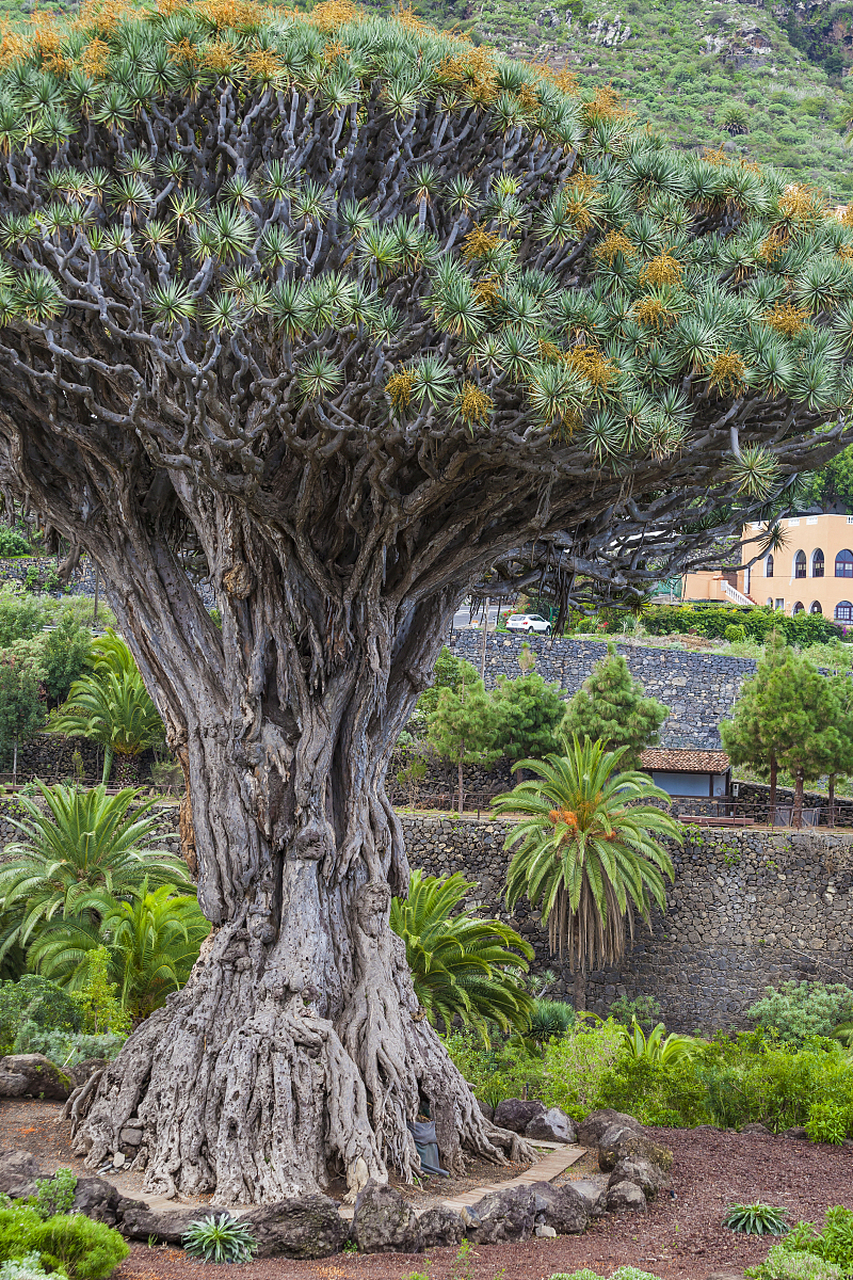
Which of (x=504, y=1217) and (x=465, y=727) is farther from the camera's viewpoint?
(x=465, y=727)

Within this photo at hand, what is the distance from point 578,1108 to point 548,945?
12.2 m

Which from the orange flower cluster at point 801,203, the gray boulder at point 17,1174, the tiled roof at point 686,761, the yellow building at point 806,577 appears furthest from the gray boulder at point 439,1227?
the yellow building at point 806,577

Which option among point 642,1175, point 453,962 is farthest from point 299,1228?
point 453,962

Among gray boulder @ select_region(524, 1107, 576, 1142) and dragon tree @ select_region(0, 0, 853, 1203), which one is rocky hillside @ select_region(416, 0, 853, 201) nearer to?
dragon tree @ select_region(0, 0, 853, 1203)

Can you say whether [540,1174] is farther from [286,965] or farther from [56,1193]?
[56,1193]

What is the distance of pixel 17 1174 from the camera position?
20.9ft

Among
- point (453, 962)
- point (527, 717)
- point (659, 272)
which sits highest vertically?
point (659, 272)

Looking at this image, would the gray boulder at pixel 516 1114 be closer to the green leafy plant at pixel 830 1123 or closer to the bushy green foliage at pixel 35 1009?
the green leafy plant at pixel 830 1123

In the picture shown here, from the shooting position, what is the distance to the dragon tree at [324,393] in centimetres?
760

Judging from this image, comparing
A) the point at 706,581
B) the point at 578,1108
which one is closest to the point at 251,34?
the point at 578,1108

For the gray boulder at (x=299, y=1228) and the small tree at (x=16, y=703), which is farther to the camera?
the small tree at (x=16, y=703)

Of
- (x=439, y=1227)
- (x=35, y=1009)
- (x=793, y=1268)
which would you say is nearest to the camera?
(x=793, y=1268)

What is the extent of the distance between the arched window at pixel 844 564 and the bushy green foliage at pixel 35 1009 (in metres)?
40.8

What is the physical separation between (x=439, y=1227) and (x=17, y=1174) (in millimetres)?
2552
